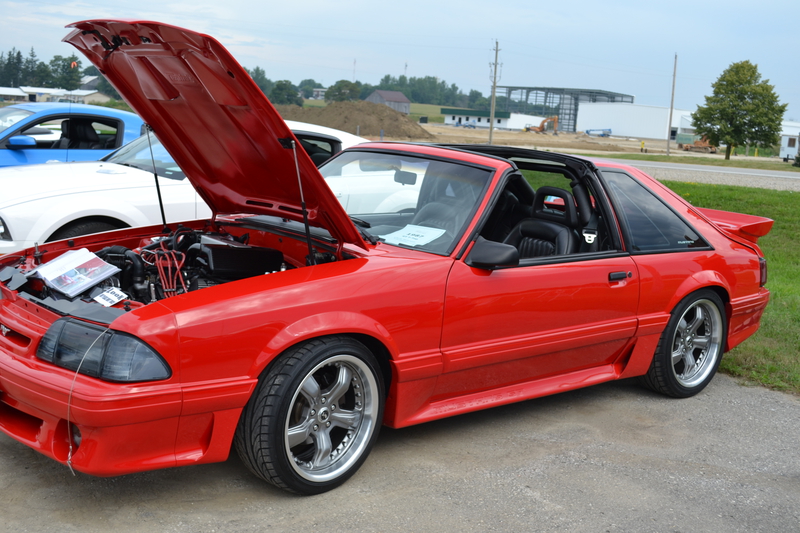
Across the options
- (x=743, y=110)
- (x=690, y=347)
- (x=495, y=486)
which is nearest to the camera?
Result: (x=495, y=486)

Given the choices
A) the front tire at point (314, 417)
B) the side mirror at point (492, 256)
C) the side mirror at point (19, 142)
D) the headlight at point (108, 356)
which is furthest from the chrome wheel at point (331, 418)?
the side mirror at point (19, 142)

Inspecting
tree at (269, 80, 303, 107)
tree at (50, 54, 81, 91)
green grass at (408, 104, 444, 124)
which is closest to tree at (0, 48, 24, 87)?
tree at (50, 54, 81, 91)

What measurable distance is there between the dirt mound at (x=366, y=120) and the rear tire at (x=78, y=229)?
1589 inches

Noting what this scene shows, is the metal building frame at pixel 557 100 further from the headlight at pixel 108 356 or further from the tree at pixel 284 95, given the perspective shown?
the headlight at pixel 108 356

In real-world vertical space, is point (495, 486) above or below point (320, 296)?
below

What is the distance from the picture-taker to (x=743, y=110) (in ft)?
150

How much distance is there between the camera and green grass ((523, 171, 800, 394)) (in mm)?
5402

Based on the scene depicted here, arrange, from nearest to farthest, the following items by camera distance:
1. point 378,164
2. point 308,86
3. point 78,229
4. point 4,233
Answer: point 378,164 < point 4,233 < point 78,229 < point 308,86

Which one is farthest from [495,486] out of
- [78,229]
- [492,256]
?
[78,229]

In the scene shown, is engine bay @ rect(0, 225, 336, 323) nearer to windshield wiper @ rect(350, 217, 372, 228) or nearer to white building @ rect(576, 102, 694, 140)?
windshield wiper @ rect(350, 217, 372, 228)

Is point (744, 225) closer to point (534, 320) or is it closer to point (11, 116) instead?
point (534, 320)

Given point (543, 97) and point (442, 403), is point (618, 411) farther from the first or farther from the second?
point (543, 97)

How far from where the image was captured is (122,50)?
344 centimetres

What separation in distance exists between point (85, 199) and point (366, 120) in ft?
140
